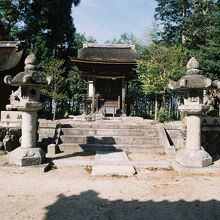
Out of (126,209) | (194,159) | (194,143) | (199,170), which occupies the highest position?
(194,143)

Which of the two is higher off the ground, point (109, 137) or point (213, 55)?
point (213, 55)

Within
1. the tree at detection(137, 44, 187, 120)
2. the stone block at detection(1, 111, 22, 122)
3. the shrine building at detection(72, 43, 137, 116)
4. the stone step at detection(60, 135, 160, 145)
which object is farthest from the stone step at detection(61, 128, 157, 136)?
the tree at detection(137, 44, 187, 120)

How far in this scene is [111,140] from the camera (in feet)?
42.9

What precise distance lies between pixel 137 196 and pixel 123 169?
230cm

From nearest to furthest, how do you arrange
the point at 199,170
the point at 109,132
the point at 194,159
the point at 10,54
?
the point at 199,170 → the point at 194,159 → the point at 109,132 → the point at 10,54

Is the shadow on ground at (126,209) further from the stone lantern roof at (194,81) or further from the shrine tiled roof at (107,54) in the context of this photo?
the shrine tiled roof at (107,54)

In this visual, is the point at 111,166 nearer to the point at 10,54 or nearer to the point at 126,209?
the point at 126,209

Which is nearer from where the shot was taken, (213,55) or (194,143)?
(194,143)

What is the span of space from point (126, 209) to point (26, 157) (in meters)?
4.28

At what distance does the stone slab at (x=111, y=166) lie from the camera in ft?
27.2

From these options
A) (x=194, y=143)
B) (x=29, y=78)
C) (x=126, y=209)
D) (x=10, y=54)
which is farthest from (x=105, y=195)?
(x=10, y=54)

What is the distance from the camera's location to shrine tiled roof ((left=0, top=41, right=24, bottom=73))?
20130 mm

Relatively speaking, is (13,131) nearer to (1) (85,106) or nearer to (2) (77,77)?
(1) (85,106)

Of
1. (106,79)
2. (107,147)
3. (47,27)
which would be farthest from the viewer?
(47,27)
